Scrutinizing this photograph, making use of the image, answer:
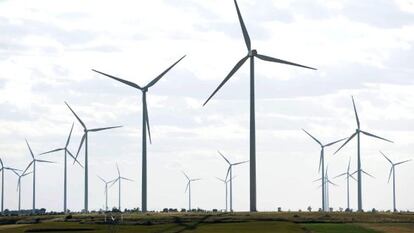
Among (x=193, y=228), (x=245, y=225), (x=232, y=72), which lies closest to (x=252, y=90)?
(x=232, y=72)

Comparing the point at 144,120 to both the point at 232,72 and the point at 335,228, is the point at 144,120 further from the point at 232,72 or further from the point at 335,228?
the point at 335,228

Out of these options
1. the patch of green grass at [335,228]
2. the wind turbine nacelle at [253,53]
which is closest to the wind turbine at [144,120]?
the wind turbine nacelle at [253,53]

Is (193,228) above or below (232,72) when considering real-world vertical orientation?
below

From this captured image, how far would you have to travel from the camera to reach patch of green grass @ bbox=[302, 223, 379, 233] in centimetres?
13075

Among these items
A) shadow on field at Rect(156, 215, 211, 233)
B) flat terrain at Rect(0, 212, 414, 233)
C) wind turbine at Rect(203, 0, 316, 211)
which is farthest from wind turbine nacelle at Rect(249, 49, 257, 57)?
shadow on field at Rect(156, 215, 211, 233)

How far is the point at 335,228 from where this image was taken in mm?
138375

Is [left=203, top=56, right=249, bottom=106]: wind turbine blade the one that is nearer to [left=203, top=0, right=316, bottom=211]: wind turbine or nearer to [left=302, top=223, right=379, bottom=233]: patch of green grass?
[left=203, top=0, right=316, bottom=211]: wind turbine

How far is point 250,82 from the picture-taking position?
6654 inches

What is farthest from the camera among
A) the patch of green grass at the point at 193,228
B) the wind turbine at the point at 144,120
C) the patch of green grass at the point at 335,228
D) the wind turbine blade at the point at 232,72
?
the wind turbine at the point at 144,120

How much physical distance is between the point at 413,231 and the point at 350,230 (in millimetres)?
7981

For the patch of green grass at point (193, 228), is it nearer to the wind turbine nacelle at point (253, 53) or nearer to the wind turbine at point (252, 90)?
the wind turbine at point (252, 90)

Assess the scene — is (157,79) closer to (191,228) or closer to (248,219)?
(248,219)

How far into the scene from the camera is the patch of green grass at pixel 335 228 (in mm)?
130750

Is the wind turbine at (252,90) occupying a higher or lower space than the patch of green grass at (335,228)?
higher
